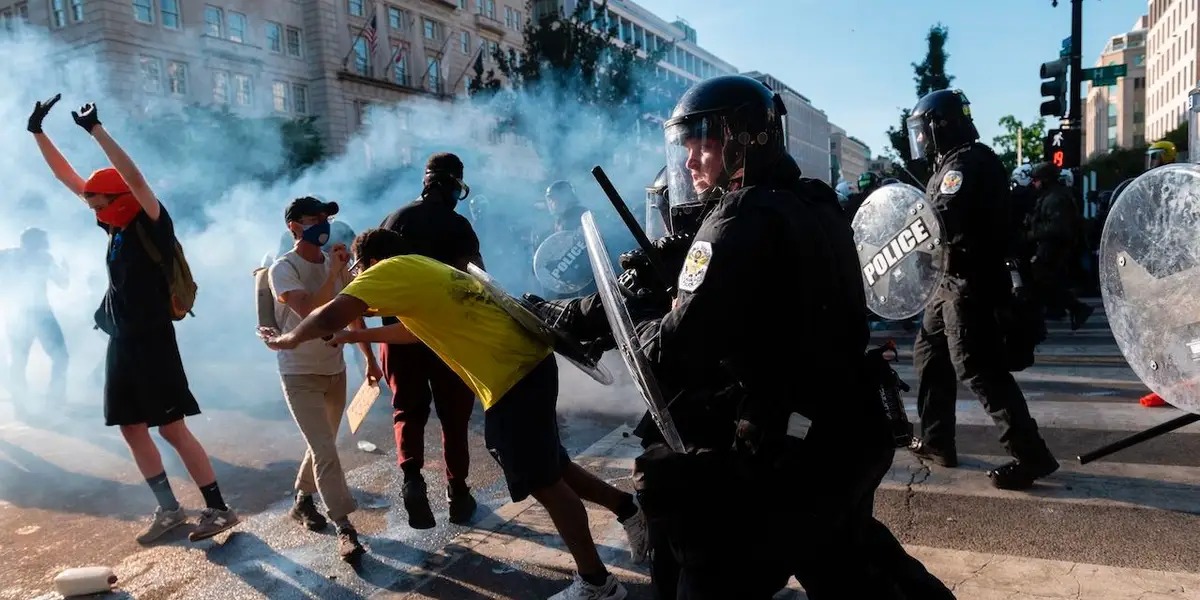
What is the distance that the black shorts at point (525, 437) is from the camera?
3.04 meters

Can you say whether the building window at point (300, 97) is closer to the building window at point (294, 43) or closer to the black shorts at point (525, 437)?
the building window at point (294, 43)

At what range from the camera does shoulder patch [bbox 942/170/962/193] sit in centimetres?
401

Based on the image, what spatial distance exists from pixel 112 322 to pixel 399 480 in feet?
5.81

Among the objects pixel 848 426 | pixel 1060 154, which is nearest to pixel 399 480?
pixel 848 426

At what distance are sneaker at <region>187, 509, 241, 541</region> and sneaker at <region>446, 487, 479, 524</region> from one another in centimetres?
107

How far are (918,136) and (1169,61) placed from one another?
4045 inches

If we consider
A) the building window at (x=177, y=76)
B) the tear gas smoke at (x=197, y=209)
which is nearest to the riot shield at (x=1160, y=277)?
the tear gas smoke at (x=197, y=209)

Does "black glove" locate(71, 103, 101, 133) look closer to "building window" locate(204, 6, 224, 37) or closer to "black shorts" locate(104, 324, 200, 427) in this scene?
"black shorts" locate(104, 324, 200, 427)

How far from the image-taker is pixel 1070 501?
12.6ft

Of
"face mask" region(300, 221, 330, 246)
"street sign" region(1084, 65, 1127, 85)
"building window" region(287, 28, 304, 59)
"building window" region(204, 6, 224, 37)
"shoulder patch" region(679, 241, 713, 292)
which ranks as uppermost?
"building window" region(287, 28, 304, 59)

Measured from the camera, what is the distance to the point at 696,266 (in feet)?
6.27

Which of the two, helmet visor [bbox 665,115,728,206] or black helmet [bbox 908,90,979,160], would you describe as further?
black helmet [bbox 908,90,979,160]

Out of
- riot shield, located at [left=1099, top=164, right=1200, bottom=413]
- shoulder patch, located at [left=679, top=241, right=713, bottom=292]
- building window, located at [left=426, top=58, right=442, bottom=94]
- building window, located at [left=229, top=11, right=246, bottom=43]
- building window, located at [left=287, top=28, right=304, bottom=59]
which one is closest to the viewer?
shoulder patch, located at [left=679, top=241, right=713, bottom=292]

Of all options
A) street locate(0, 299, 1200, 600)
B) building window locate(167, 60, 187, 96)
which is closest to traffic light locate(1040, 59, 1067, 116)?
street locate(0, 299, 1200, 600)
